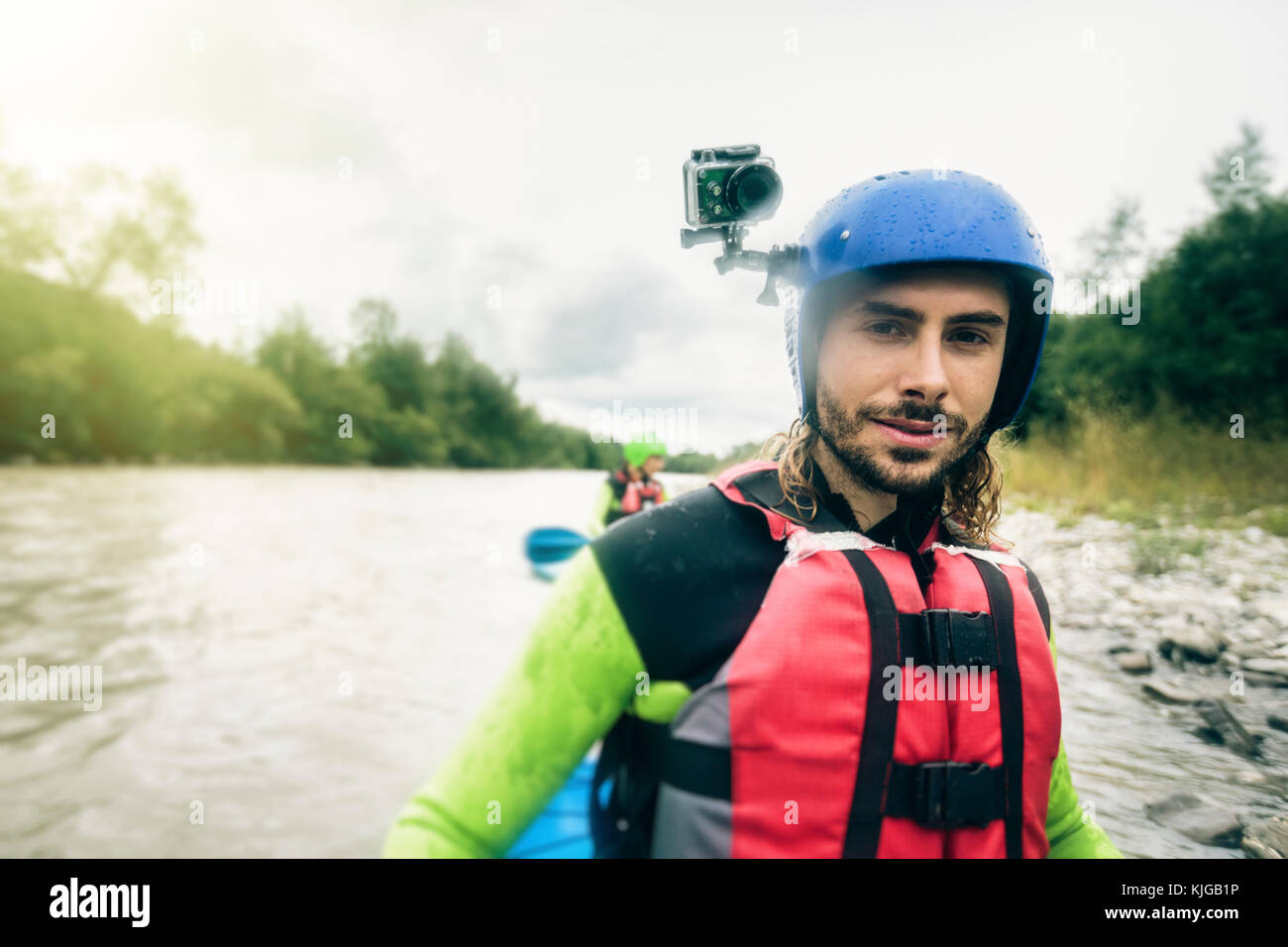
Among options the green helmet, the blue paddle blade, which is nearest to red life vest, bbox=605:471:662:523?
the green helmet

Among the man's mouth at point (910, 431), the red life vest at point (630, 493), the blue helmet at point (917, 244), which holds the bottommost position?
the red life vest at point (630, 493)

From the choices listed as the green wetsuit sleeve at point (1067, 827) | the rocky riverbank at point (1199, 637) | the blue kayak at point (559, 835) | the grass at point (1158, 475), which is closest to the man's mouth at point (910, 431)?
the green wetsuit sleeve at point (1067, 827)

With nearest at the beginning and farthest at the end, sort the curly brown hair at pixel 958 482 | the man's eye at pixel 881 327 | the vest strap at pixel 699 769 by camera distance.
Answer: the vest strap at pixel 699 769 < the man's eye at pixel 881 327 < the curly brown hair at pixel 958 482

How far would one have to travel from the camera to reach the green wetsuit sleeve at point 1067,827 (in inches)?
53.4

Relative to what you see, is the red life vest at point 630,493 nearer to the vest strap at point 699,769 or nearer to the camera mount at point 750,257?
the camera mount at point 750,257

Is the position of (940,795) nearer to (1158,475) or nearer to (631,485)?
(631,485)

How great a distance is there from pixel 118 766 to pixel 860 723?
5.51m

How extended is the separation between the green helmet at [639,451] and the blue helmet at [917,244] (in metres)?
7.34

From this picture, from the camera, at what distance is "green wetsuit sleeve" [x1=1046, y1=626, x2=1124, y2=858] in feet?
4.45

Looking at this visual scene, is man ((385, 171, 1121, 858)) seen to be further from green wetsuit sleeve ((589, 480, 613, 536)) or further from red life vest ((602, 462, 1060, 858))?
green wetsuit sleeve ((589, 480, 613, 536))

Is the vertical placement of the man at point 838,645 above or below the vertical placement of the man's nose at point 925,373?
below

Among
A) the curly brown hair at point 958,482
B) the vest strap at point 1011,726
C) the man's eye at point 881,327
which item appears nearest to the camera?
Answer: the vest strap at point 1011,726

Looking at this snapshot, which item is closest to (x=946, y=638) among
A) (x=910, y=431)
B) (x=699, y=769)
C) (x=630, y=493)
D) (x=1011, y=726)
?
(x=1011, y=726)

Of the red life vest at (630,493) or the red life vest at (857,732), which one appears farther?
the red life vest at (630,493)
